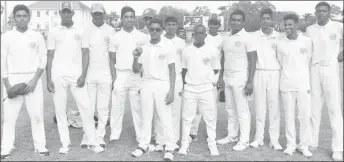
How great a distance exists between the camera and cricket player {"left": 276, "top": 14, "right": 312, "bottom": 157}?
5.99 m

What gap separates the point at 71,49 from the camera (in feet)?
19.9

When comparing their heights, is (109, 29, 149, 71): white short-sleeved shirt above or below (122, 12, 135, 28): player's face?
below

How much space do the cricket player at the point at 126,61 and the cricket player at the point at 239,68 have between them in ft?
5.04

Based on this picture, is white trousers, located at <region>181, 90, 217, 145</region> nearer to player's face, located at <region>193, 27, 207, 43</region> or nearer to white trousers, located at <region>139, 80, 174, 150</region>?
white trousers, located at <region>139, 80, 174, 150</region>

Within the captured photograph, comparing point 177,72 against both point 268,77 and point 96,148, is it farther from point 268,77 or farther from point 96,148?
point 96,148

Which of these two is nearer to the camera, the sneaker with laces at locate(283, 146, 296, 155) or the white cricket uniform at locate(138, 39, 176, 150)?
the white cricket uniform at locate(138, 39, 176, 150)

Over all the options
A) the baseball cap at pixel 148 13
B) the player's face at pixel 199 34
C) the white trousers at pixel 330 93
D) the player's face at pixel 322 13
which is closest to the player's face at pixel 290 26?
the player's face at pixel 322 13

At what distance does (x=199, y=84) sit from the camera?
19.9 ft

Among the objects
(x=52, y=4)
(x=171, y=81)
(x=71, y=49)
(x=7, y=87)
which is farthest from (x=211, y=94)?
(x=52, y=4)

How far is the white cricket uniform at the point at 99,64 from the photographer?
6441 mm

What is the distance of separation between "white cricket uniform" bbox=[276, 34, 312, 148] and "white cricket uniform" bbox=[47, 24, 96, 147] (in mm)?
3330

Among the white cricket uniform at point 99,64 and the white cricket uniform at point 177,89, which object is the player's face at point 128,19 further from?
the white cricket uniform at point 177,89

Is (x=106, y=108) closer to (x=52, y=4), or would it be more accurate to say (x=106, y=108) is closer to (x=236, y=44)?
(x=236, y=44)

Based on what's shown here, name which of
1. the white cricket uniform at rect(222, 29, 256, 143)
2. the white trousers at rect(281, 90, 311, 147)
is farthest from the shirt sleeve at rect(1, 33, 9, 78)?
the white trousers at rect(281, 90, 311, 147)
